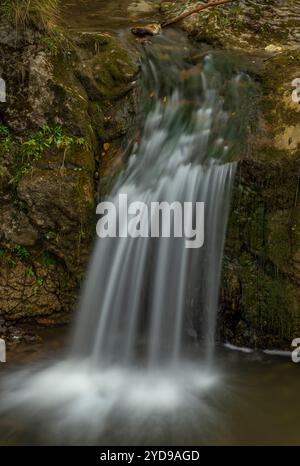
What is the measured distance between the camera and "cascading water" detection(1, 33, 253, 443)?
Result: 3.58m

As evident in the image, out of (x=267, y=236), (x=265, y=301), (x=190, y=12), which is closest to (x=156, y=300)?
(x=265, y=301)

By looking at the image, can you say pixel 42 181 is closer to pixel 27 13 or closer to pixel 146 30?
pixel 27 13

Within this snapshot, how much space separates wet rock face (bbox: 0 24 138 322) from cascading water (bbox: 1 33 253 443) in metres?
0.30

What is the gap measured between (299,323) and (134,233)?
174 centimetres

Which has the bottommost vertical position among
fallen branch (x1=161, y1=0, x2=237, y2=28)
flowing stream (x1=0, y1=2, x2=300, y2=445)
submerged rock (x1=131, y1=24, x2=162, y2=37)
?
flowing stream (x1=0, y1=2, x2=300, y2=445)

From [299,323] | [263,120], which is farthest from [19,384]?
[263,120]

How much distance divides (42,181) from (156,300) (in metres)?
1.60

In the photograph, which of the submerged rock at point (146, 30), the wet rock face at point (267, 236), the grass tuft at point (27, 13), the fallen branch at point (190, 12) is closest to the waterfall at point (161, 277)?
the wet rock face at point (267, 236)

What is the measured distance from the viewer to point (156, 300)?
168 inches

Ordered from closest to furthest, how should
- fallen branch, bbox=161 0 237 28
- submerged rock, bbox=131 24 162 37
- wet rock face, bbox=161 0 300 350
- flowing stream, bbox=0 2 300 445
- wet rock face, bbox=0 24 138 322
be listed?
1. flowing stream, bbox=0 2 300 445
2. wet rock face, bbox=161 0 300 350
3. wet rock face, bbox=0 24 138 322
4. submerged rock, bbox=131 24 162 37
5. fallen branch, bbox=161 0 237 28

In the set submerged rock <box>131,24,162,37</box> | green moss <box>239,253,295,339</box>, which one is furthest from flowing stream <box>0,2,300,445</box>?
submerged rock <box>131,24,162,37</box>

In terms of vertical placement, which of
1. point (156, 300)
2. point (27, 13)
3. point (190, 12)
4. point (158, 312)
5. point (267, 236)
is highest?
point (190, 12)

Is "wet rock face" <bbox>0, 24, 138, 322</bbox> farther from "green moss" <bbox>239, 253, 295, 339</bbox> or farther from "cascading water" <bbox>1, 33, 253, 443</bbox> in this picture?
"green moss" <bbox>239, 253, 295, 339</bbox>

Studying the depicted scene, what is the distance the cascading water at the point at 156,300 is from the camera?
358cm
